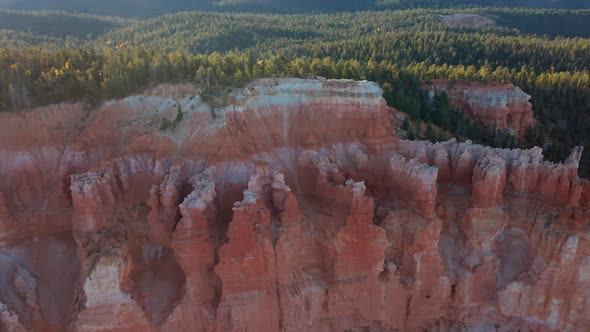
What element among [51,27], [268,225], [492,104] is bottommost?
[492,104]

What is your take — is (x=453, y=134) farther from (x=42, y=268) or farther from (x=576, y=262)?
(x=42, y=268)

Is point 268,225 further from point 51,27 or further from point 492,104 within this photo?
point 51,27

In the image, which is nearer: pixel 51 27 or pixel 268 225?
pixel 268 225

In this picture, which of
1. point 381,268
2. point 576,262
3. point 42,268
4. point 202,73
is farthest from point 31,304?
point 576,262

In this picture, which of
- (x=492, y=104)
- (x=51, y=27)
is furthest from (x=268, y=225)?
(x=51, y=27)

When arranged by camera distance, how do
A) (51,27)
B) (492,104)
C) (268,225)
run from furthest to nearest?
(51,27) → (492,104) → (268,225)

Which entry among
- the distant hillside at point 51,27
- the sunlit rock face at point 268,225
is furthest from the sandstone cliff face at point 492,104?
the distant hillside at point 51,27

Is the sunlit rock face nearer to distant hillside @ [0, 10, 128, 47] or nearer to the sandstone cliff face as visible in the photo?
the sandstone cliff face
